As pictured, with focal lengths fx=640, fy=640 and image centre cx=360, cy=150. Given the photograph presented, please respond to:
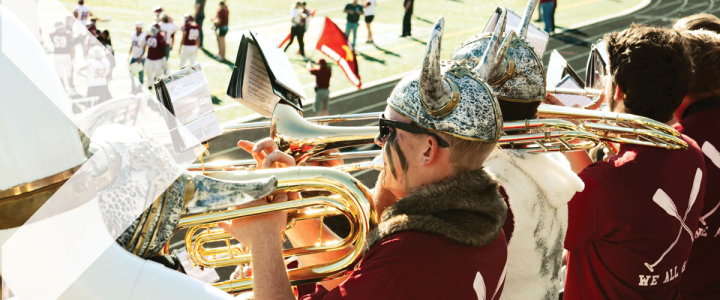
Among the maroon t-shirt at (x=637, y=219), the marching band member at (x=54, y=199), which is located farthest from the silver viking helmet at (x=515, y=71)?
the marching band member at (x=54, y=199)


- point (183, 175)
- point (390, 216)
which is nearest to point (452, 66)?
point (390, 216)

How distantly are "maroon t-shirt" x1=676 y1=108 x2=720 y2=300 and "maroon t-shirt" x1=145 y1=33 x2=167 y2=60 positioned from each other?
10550mm

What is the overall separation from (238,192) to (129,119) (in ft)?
1.01

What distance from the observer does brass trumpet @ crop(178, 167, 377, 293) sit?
173 centimetres

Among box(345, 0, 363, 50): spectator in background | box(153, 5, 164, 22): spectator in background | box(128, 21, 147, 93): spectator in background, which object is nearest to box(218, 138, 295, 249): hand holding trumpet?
box(128, 21, 147, 93): spectator in background

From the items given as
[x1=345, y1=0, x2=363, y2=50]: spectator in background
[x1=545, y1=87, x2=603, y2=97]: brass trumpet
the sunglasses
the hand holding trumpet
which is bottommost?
[x1=345, y1=0, x2=363, y2=50]: spectator in background

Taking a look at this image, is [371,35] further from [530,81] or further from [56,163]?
[56,163]

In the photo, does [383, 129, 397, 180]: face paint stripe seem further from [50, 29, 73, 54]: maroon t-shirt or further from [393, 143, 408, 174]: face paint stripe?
[50, 29, 73, 54]: maroon t-shirt

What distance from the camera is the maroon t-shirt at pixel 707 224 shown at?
124 inches

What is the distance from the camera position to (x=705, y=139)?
3.16m

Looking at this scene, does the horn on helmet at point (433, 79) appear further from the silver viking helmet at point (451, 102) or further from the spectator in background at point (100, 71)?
the spectator in background at point (100, 71)

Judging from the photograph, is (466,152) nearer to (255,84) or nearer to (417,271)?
(417,271)

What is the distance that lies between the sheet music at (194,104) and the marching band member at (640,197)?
1.48m

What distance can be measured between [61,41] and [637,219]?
29.6ft
